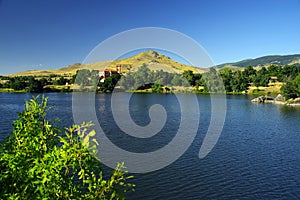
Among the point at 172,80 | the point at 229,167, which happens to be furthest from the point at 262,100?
the point at 229,167

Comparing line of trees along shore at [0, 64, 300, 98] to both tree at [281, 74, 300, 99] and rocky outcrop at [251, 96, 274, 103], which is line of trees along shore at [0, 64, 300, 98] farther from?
tree at [281, 74, 300, 99]

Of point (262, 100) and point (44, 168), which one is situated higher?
point (44, 168)

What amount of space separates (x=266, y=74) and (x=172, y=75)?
170 ft

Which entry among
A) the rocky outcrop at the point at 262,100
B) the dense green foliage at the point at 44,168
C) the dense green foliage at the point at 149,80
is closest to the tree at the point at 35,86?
the dense green foliage at the point at 149,80

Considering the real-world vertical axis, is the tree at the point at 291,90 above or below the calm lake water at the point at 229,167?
above

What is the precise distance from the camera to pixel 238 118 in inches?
2473

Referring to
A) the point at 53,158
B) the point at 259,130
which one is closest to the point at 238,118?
the point at 259,130

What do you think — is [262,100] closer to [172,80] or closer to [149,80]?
[172,80]

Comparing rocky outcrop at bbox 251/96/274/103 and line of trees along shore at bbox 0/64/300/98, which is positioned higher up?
line of trees along shore at bbox 0/64/300/98

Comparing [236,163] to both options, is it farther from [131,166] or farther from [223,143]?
[131,166]

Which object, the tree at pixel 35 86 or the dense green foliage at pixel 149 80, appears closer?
the tree at pixel 35 86

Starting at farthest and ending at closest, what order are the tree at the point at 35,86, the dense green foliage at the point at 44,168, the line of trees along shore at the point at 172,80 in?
the line of trees along shore at the point at 172,80 → the tree at the point at 35,86 → the dense green foliage at the point at 44,168

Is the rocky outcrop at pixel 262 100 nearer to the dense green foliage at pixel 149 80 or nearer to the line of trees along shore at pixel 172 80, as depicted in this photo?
the line of trees along shore at pixel 172 80

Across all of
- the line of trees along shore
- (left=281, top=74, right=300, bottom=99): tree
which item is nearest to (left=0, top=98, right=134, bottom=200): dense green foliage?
(left=281, top=74, right=300, bottom=99): tree
